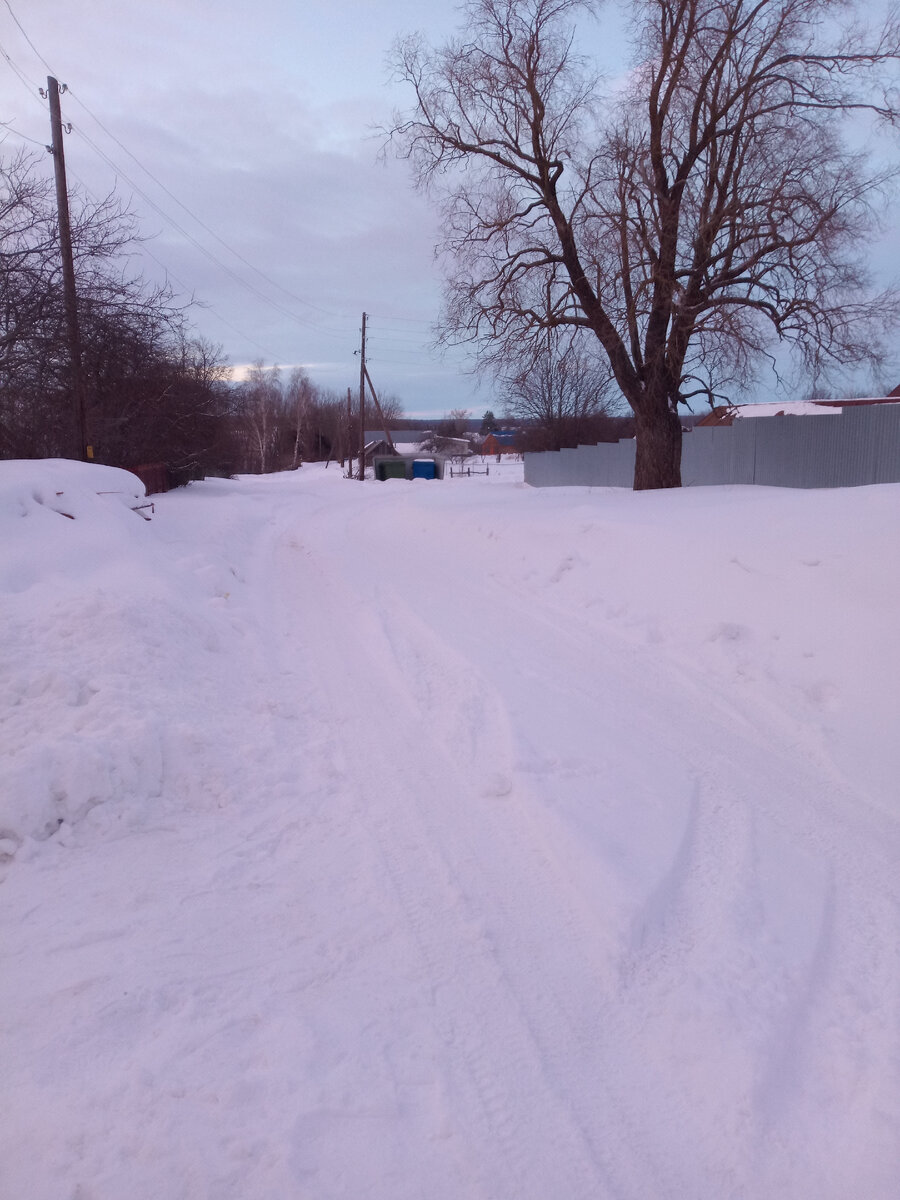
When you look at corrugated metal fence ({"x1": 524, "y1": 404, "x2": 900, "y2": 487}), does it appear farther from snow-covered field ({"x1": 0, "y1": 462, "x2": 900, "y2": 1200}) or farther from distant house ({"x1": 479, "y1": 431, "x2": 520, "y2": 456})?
distant house ({"x1": 479, "y1": 431, "x2": 520, "y2": 456})

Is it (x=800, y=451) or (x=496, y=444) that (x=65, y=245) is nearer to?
(x=800, y=451)

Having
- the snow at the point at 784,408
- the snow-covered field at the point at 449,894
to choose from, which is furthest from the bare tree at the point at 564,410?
the snow-covered field at the point at 449,894

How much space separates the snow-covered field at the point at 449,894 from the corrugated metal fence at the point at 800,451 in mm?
11615

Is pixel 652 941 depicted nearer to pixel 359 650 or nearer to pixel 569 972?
pixel 569 972

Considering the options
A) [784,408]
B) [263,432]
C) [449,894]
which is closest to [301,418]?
[263,432]

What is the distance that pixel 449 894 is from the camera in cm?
404

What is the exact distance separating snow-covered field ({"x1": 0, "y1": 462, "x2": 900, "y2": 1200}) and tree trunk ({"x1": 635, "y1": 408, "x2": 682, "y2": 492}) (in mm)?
9186

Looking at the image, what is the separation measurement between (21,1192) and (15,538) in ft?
23.4

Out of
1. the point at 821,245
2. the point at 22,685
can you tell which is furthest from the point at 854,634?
the point at 821,245

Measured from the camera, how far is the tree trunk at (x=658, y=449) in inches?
687

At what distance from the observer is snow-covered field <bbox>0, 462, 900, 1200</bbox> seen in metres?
2.69

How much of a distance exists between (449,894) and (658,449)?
49.5 feet

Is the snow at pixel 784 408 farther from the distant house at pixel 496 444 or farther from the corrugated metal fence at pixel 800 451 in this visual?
the distant house at pixel 496 444

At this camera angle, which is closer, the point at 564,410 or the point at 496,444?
the point at 564,410
